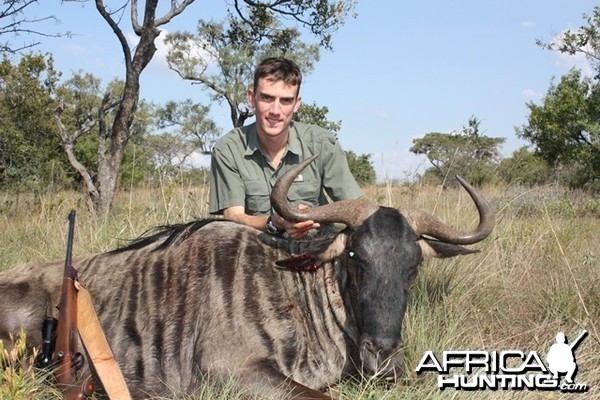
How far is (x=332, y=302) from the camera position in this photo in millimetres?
3570

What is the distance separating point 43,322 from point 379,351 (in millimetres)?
1848

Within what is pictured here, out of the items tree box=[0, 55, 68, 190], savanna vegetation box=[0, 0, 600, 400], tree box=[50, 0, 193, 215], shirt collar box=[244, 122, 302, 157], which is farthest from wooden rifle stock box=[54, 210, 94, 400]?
tree box=[0, 55, 68, 190]

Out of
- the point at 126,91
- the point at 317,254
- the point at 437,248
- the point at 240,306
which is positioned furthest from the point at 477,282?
the point at 126,91

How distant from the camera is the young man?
14.8 feet

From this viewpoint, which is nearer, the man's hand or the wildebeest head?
the wildebeest head

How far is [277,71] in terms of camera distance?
14.3 ft

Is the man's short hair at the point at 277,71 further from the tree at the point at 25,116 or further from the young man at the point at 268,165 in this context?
the tree at the point at 25,116

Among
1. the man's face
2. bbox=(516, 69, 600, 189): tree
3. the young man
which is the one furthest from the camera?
bbox=(516, 69, 600, 189): tree

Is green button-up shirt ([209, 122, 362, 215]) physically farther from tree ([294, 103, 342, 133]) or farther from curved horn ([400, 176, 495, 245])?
tree ([294, 103, 342, 133])

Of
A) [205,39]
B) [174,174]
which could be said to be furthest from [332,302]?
[205,39]

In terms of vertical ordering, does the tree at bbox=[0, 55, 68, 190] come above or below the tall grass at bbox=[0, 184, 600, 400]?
above

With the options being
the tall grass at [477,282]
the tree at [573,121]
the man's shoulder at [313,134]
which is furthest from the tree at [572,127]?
the man's shoulder at [313,134]

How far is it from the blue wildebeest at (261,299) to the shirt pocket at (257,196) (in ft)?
2.25

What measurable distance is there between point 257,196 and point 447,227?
1.52 m
